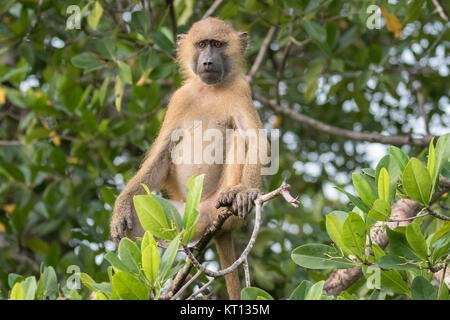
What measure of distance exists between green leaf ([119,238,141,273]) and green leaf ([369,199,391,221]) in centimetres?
132

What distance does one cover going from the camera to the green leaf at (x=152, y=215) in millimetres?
3299

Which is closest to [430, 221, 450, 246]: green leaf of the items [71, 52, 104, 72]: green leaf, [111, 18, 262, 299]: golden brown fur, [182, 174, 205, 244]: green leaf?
[182, 174, 205, 244]: green leaf

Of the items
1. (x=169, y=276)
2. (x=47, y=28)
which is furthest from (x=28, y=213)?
(x=169, y=276)

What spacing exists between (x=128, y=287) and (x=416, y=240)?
1.52 meters

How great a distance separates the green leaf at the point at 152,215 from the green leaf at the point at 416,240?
50.8 inches

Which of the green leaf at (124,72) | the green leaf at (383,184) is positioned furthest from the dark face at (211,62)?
the green leaf at (383,184)

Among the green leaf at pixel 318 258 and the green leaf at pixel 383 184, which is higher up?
the green leaf at pixel 383 184

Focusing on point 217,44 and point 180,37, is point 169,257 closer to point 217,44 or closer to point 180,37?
point 217,44

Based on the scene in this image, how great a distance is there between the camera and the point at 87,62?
6.52 meters

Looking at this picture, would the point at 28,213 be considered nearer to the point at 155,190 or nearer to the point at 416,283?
the point at 155,190

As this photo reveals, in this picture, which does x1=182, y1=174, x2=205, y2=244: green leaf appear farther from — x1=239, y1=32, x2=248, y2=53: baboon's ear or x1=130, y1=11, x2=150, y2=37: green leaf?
x1=239, y1=32, x2=248, y2=53: baboon's ear

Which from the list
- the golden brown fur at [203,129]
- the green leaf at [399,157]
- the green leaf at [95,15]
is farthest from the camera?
the green leaf at [95,15]

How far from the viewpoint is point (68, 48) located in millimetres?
7352

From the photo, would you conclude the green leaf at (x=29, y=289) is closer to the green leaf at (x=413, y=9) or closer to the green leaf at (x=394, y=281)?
the green leaf at (x=394, y=281)
